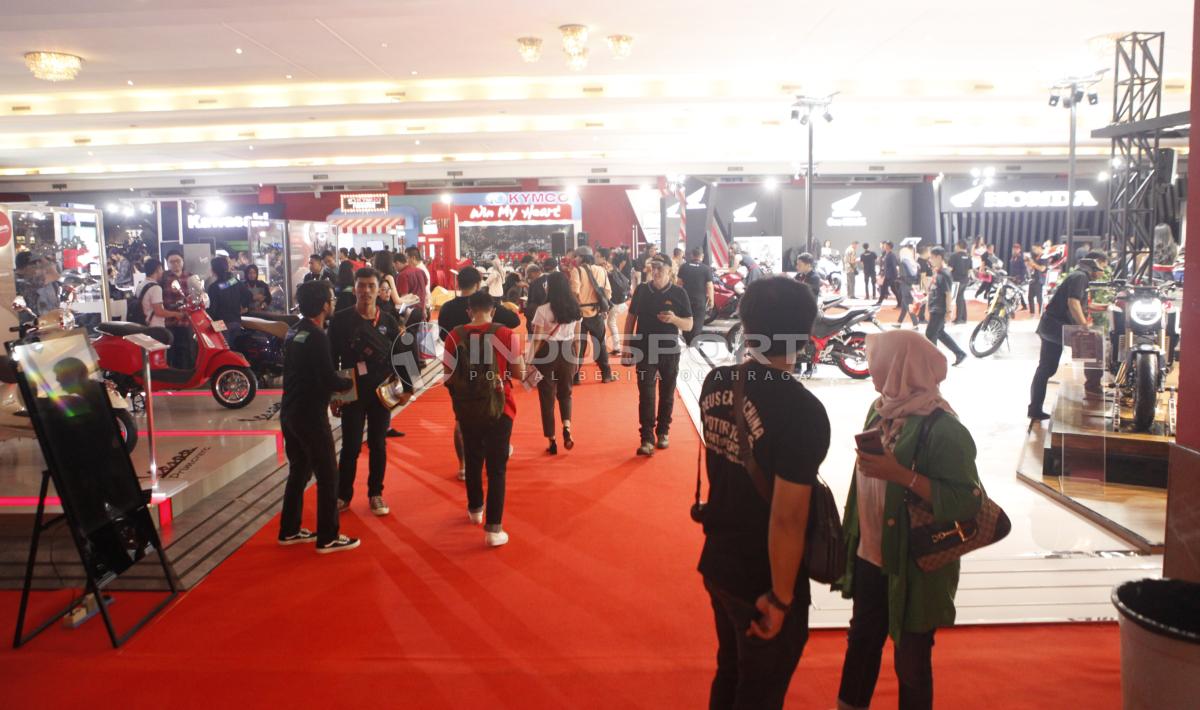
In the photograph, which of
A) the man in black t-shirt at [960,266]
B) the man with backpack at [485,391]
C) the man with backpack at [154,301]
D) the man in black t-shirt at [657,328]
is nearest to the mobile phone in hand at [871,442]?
the man with backpack at [485,391]

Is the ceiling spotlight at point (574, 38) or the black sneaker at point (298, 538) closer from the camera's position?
the black sneaker at point (298, 538)

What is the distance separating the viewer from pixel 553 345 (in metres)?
6.09

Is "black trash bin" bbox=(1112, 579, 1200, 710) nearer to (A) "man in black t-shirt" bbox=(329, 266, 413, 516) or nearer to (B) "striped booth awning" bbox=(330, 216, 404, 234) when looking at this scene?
(A) "man in black t-shirt" bbox=(329, 266, 413, 516)

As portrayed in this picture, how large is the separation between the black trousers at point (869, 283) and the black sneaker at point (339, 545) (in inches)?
658

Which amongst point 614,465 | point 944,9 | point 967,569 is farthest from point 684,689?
point 944,9

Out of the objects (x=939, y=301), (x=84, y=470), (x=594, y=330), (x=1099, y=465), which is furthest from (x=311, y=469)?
(x=939, y=301)

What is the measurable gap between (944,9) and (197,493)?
6.66 metres

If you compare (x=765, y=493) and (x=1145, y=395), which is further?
(x=1145, y=395)

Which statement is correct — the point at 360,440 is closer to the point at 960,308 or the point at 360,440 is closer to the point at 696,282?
the point at 696,282

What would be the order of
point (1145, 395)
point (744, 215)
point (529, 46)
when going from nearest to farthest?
1. point (1145, 395)
2. point (529, 46)
3. point (744, 215)

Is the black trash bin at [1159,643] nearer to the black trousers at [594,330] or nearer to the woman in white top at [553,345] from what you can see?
the woman in white top at [553,345]

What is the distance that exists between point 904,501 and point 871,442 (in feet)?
0.72

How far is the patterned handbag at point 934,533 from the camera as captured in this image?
219cm

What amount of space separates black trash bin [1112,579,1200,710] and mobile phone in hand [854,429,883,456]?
73 cm
